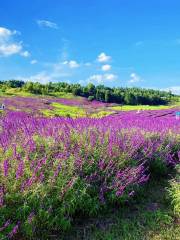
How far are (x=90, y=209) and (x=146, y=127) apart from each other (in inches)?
153

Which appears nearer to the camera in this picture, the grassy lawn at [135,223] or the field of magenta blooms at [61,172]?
the field of magenta blooms at [61,172]

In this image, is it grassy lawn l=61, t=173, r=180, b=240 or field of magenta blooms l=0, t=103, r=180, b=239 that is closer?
field of magenta blooms l=0, t=103, r=180, b=239

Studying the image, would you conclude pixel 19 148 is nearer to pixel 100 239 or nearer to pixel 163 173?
pixel 100 239

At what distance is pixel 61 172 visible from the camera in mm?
4340

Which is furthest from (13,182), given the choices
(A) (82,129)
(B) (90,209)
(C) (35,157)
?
(A) (82,129)

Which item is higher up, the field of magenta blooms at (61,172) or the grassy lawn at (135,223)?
the field of magenta blooms at (61,172)

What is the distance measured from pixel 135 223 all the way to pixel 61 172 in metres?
1.33

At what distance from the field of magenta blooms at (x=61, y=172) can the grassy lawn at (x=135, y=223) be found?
0.51 ft

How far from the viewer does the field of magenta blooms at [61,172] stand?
3.80m

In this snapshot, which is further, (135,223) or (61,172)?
(135,223)

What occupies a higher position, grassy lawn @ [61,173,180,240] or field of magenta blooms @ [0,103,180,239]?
field of magenta blooms @ [0,103,180,239]

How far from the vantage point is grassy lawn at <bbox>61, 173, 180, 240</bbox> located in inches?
161

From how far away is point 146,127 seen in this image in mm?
7863

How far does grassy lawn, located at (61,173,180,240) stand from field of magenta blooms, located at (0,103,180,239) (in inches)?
6.2
